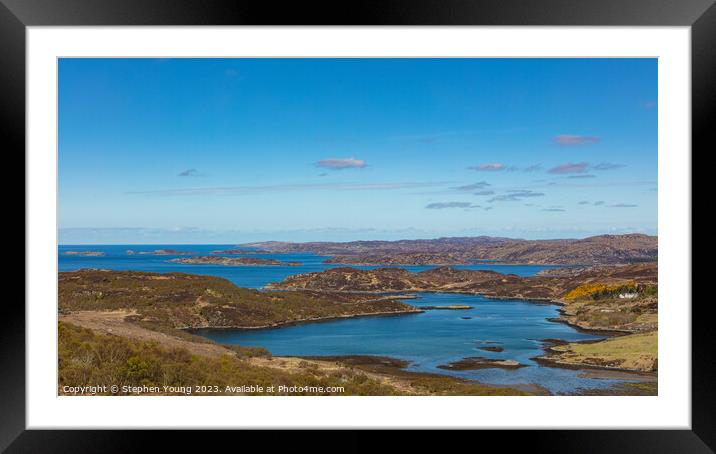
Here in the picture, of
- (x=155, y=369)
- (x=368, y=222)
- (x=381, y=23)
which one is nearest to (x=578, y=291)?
(x=368, y=222)

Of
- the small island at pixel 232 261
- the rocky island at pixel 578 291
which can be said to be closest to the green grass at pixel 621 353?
the rocky island at pixel 578 291

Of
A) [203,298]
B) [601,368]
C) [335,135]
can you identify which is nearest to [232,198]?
[203,298]

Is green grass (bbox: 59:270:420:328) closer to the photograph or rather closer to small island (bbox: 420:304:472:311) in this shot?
the photograph

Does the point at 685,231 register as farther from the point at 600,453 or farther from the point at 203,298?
the point at 203,298

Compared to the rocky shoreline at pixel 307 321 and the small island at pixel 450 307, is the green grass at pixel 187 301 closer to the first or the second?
the rocky shoreline at pixel 307 321

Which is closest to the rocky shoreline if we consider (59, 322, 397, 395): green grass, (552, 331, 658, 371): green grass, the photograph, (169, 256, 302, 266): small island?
the photograph

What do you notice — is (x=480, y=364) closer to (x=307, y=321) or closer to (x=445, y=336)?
(x=445, y=336)
